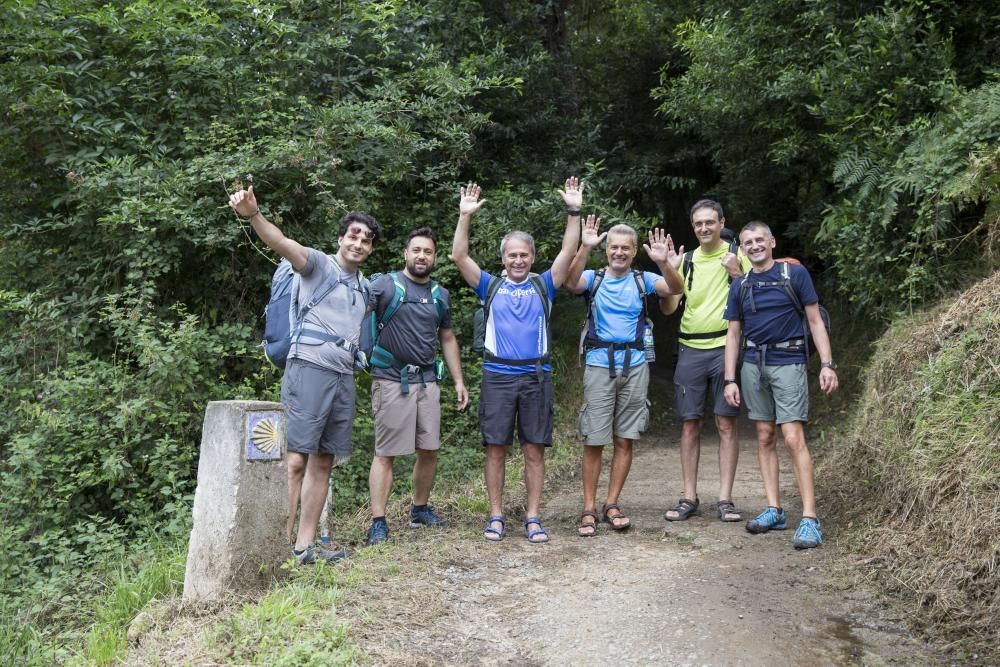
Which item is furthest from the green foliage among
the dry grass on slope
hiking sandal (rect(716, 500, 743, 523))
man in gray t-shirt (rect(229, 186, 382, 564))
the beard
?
man in gray t-shirt (rect(229, 186, 382, 564))

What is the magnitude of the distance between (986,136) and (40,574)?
7789mm

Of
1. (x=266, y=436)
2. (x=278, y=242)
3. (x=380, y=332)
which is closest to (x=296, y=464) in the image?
(x=266, y=436)

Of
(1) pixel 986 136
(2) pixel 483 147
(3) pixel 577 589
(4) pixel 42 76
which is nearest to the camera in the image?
(3) pixel 577 589

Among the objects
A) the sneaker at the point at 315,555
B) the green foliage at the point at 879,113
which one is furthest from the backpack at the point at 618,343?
the sneaker at the point at 315,555

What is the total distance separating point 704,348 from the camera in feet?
20.7

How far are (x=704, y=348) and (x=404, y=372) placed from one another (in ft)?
7.60

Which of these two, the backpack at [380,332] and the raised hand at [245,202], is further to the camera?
the backpack at [380,332]

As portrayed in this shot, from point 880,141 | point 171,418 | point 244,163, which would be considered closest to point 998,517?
point 880,141

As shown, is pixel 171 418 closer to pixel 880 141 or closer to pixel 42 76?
pixel 42 76

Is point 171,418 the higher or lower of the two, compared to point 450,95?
lower

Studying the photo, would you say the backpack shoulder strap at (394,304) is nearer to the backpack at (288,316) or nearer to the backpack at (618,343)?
the backpack at (288,316)

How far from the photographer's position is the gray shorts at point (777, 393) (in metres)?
5.71

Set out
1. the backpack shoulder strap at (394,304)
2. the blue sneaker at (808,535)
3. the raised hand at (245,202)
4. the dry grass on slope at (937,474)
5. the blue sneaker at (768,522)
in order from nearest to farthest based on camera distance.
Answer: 1. the dry grass on slope at (937,474)
2. the raised hand at (245,202)
3. the blue sneaker at (808,535)
4. the backpack shoulder strap at (394,304)
5. the blue sneaker at (768,522)

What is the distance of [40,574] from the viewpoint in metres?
6.37
